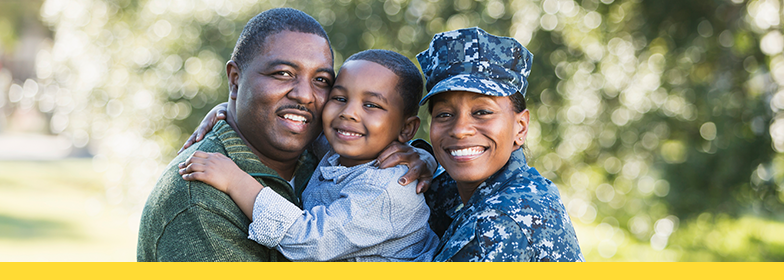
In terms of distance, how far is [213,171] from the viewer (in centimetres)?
276

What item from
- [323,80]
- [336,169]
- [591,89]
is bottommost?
[336,169]

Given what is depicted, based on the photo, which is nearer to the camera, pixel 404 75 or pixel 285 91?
pixel 285 91

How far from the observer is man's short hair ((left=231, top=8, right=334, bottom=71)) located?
10.5ft

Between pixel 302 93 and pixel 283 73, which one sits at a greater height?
pixel 283 73

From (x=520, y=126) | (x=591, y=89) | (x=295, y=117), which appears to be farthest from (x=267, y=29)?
(x=591, y=89)

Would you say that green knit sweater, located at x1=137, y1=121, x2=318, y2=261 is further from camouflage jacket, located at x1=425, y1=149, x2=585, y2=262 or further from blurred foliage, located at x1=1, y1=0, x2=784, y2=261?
blurred foliage, located at x1=1, y1=0, x2=784, y2=261

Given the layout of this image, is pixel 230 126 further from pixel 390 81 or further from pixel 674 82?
pixel 674 82

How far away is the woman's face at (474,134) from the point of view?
2834mm

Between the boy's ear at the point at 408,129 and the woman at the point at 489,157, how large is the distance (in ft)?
0.68

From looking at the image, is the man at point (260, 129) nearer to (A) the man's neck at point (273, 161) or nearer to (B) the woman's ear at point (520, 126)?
(A) the man's neck at point (273, 161)

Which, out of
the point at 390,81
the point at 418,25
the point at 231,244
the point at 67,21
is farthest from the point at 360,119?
the point at 67,21

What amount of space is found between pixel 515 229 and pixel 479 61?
0.88 m

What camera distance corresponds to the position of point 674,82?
8.57 metres

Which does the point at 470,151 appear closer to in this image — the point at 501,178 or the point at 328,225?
the point at 501,178
